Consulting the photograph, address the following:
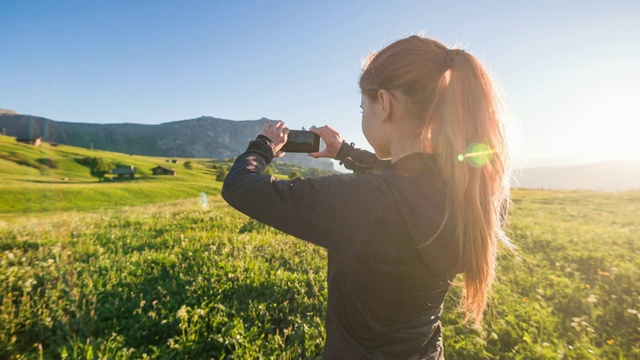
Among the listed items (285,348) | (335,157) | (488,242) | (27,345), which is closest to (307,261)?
(285,348)

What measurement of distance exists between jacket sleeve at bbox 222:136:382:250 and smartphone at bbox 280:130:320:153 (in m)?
0.94

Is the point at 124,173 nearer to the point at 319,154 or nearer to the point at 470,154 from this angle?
the point at 319,154

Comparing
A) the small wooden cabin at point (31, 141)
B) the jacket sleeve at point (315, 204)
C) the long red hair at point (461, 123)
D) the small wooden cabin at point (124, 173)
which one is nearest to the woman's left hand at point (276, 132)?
the jacket sleeve at point (315, 204)

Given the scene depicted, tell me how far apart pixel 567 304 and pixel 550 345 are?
2.15 metres

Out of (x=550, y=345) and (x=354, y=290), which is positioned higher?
(x=354, y=290)

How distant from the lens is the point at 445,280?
196 cm

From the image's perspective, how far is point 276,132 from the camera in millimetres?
2232

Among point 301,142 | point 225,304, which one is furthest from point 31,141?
point 301,142

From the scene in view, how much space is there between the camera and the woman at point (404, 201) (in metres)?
1.55

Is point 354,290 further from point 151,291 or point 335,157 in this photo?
point 151,291

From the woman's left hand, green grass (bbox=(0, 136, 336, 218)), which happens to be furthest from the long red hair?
green grass (bbox=(0, 136, 336, 218))

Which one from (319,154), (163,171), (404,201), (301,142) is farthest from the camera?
(163,171)

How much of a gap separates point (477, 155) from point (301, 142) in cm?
145

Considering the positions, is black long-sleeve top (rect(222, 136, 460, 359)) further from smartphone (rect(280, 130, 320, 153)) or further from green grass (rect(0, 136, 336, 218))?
green grass (rect(0, 136, 336, 218))
